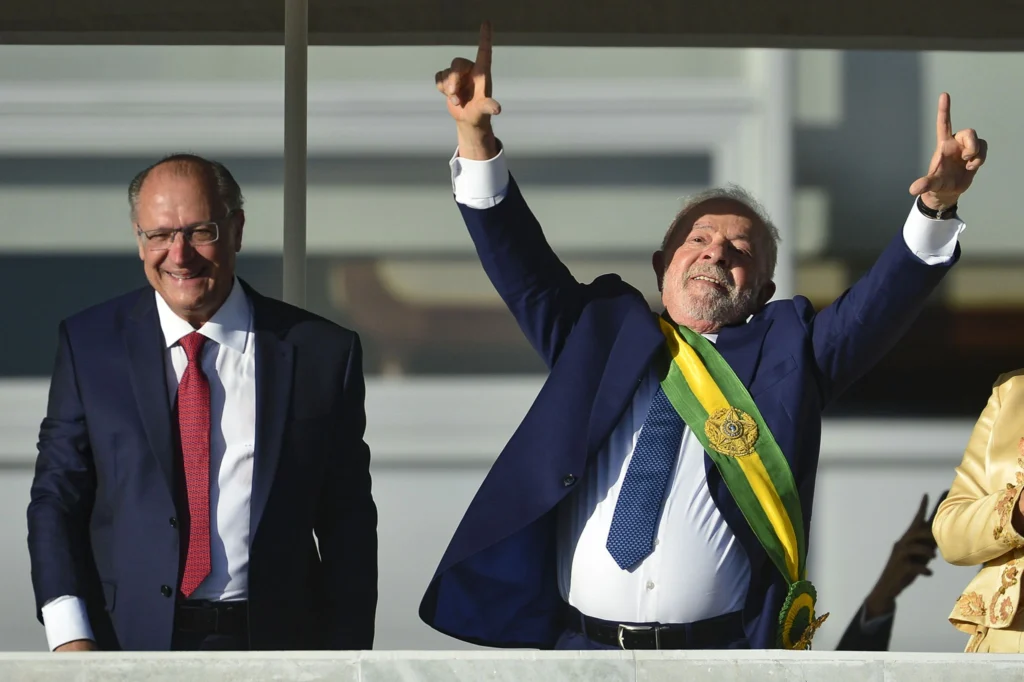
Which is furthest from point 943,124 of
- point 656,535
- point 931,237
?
point 656,535

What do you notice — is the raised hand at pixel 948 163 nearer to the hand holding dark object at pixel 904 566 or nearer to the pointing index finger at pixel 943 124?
the pointing index finger at pixel 943 124

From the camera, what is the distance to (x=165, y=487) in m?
3.24

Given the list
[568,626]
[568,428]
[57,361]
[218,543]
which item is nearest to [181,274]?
[57,361]

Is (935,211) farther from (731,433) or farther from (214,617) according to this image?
(214,617)

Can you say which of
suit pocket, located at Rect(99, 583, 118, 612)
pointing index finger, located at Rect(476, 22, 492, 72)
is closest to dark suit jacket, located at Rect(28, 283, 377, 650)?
suit pocket, located at Rect(99, 583, 118, 612)

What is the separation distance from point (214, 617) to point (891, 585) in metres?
2.54

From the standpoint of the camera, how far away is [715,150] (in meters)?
5.17

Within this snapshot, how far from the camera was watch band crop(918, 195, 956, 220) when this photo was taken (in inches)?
133

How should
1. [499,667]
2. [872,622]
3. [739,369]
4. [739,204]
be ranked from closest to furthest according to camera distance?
[499,667], [739,369], [739,204], [872,622]

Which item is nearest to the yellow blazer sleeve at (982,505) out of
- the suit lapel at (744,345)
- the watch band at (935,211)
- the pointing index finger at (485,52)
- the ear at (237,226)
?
the watch band at (935,211)

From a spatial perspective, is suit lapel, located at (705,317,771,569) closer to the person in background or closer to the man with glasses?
the man with glasses

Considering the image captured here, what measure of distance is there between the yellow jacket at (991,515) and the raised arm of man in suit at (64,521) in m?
1.73

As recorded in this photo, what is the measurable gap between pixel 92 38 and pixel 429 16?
0.98 m

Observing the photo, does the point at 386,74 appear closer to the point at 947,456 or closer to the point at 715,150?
the point at 715,150
